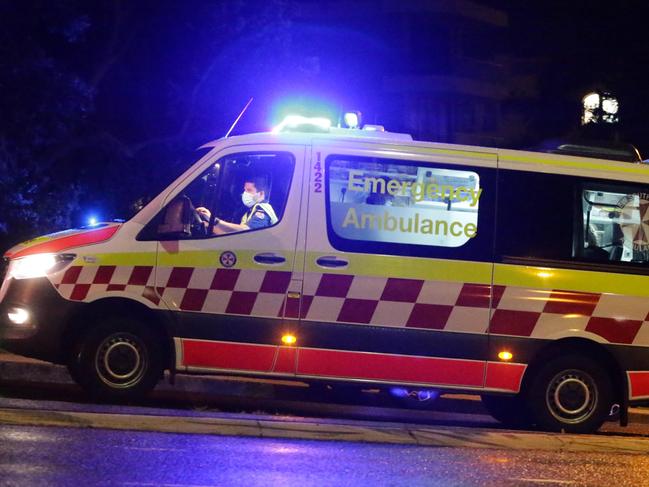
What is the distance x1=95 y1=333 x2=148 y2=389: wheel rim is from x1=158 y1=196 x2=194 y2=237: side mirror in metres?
0.86

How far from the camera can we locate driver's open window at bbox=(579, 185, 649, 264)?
23.6 ft

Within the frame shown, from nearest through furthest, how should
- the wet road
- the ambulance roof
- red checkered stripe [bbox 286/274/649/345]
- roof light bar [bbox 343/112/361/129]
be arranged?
1. the wet road
2. red checkered stripe [bbox 286/274/649/345]
3. the ambulance roof
4. roof light bar [bbox 343/112/361/129]

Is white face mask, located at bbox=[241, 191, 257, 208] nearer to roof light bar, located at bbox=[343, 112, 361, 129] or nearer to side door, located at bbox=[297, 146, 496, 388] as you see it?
side door, located at bbox=[297, 146, 496, 388]

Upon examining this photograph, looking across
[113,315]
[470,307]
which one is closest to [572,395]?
[470,307]

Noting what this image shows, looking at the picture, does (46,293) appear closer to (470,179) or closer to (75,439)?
(75,439)

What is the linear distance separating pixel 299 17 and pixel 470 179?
9.34 metres

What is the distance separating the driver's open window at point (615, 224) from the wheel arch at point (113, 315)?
3.43m

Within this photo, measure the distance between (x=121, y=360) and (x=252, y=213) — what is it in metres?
1.54

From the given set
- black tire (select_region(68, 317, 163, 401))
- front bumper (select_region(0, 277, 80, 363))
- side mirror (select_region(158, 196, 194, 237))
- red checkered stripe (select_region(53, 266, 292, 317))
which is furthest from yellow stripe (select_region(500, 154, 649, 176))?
front bumper (select_region(0, 277, 80, 363))

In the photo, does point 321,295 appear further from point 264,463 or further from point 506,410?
point 506,410

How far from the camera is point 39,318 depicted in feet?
22.1

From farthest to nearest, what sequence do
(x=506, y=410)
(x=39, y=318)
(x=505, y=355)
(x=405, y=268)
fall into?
(x=506, y=410) → (x=505, y=355) → (x=405, y=268) → (x=39, y=318)

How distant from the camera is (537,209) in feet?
23.4

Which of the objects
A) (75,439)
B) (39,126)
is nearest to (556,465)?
(75,439)
